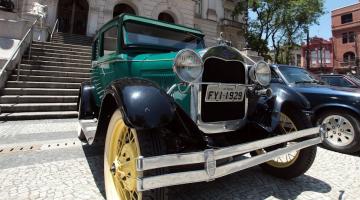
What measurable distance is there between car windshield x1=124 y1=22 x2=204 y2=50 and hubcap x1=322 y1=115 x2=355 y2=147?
10.6 feet

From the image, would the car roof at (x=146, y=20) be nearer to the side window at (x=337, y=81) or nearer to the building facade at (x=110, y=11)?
the side window at (x=337, y=81)

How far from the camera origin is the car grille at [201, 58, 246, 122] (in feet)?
8.53

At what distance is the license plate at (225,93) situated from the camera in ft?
8.56

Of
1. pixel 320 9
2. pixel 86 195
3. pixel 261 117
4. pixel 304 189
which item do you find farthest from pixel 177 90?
pixel 320 9

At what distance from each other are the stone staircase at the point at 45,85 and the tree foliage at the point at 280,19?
62.9ft

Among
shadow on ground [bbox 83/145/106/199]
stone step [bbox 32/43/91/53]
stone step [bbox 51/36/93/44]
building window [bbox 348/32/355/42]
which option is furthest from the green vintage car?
building window [bbox 348/32/355/42]

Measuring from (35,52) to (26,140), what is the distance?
6752 millimetres

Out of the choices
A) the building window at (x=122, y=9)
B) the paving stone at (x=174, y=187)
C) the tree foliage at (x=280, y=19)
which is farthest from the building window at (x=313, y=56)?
the paving stone at (x=174, y=187)

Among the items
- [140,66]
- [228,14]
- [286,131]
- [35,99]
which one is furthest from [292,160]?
[228,14]

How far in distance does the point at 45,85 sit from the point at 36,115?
185 cm

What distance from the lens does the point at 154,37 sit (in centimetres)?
368

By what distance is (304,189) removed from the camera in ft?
9.87

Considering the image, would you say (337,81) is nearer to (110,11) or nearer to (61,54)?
(61,54)

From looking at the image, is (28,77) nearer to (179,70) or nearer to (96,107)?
(96,107)
